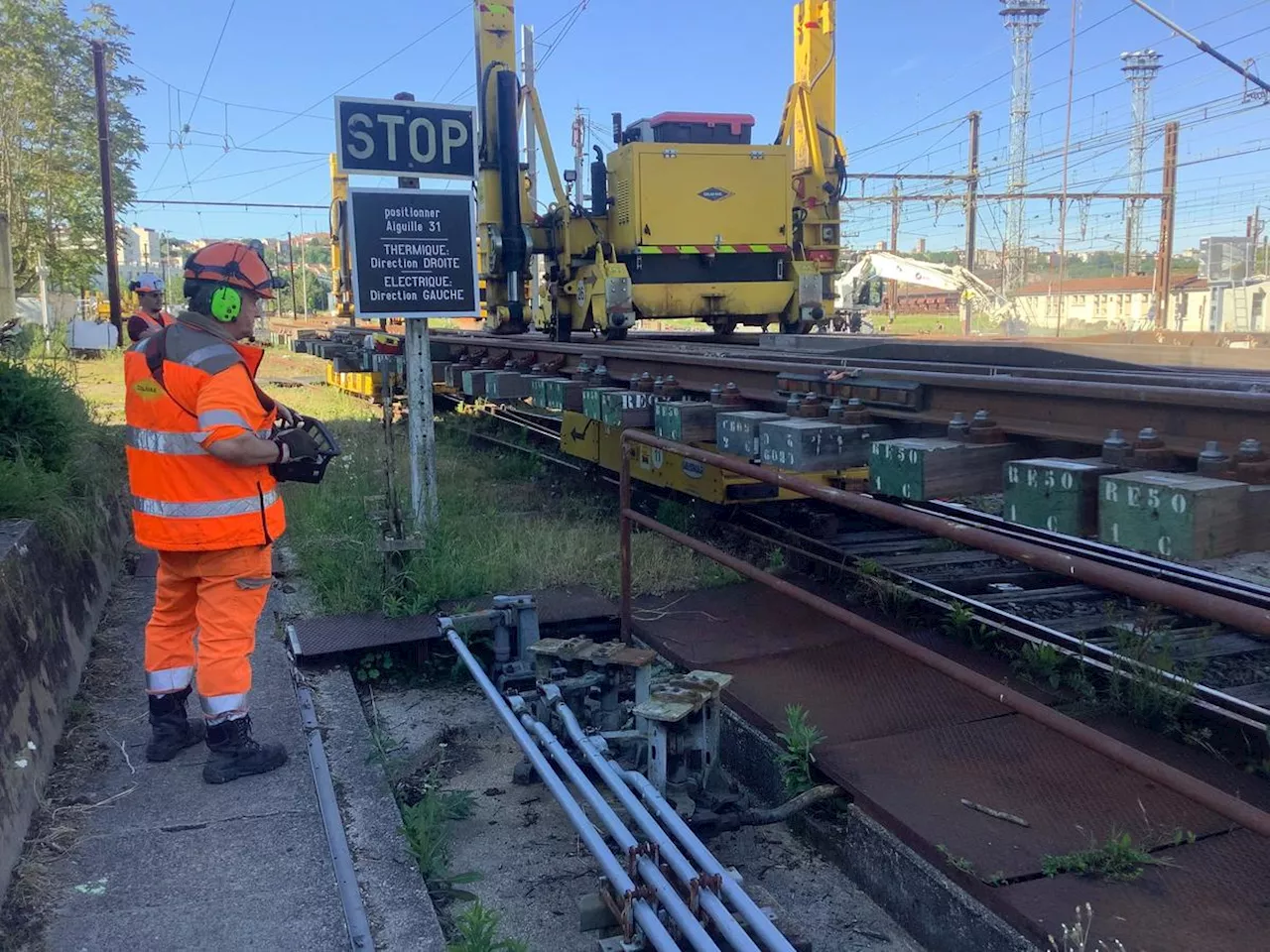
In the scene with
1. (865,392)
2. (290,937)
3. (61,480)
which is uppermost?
(865,392)

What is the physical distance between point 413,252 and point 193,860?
4.11m

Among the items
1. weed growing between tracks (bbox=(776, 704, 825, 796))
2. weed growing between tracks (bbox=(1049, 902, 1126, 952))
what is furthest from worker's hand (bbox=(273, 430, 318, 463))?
weed growing between tracks (bbox=(1049, 902, 1126, 952))

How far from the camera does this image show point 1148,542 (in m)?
3.20

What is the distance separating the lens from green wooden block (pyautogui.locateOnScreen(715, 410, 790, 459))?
16.5 ft

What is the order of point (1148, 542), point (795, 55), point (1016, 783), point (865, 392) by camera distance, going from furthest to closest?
point (795, 55) < point (865, 392) < point (1016, 783) < point (1148, 542)

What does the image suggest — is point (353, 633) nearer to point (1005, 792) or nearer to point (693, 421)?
point (693, 421)

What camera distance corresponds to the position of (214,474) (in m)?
3.94

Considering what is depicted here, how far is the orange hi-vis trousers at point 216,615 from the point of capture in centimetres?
394

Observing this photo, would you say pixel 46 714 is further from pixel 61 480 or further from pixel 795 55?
pixel 795 55

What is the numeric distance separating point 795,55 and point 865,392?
7.80 m

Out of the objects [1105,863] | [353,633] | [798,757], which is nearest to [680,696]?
[798,757]

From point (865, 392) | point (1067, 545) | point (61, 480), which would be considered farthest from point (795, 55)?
point (61, 480)

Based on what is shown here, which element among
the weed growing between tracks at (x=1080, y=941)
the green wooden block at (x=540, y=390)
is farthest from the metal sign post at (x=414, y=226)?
the weed growing between tracks at (x=1080, y=941)

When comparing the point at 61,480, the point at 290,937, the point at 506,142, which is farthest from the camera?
the point at 506,142
